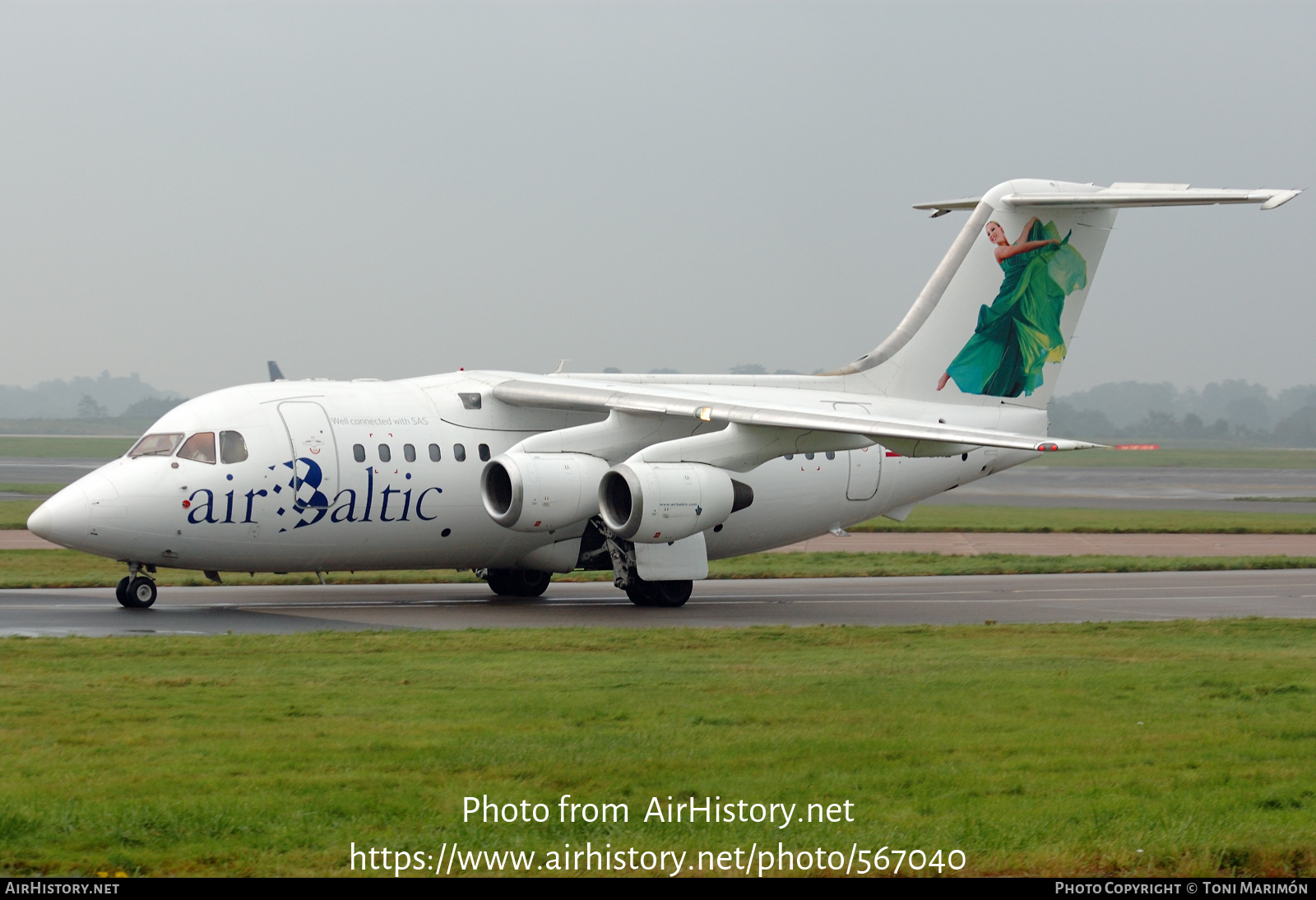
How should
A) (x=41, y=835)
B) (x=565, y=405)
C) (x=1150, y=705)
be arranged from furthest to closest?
(x=565, y=405) < (x=1150, y=705) < (x=41, y=835)

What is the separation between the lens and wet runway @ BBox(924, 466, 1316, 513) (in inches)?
1890

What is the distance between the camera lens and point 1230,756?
914 centimetres

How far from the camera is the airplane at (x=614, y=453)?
1828 cm

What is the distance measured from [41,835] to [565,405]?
13690 millimetres

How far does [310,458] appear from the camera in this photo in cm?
1867

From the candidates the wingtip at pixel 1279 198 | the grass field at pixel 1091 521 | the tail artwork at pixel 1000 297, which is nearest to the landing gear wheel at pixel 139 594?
the tail artwork at pixel 1000 297

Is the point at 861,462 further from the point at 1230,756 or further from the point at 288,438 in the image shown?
the point at 1230,756

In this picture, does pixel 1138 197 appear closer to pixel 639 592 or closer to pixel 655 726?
pixel 639 592

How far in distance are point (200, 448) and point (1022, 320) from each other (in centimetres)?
1313

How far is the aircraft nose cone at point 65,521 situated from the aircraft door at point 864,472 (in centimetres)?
1086

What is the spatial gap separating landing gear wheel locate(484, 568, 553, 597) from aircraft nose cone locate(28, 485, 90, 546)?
6302 millimetres

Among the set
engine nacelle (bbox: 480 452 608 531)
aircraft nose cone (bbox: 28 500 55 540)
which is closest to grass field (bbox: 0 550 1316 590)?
aircraft nose cone (bbox: 28 500 55 540)

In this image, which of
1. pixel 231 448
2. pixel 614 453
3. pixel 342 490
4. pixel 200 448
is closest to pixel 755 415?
pixel 614 453

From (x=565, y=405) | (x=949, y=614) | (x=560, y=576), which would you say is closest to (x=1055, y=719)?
(x=949, y=614)
